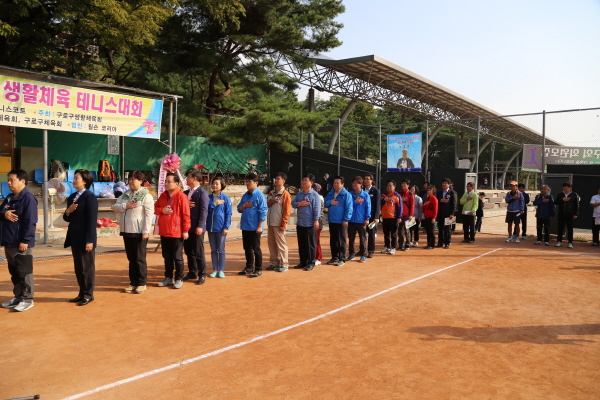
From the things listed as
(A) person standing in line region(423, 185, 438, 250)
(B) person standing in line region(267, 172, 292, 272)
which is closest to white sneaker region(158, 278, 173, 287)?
(B) person standing in line region(267, 172, 292, 272)

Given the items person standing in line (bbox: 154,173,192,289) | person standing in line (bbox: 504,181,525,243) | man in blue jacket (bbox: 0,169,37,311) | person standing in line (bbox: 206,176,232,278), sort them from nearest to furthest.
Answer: man in blue jacket (bbox: 0,169,37,311) < person standing in line (bbox: 154,173,192,289) < person standing in line (bbox: 206,176,232,278) < person standing in line (bbox: 504,181,525,243)

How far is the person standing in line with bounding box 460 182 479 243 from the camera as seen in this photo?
12.8 metres

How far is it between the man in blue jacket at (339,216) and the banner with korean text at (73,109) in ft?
18.5

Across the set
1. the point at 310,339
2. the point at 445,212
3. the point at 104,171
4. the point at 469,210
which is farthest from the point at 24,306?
the point at 469,210

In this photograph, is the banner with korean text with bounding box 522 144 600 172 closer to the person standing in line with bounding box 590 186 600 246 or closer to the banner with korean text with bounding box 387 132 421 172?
the person standing in line with bounding box 590 186 600 246

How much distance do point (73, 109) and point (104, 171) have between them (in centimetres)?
592

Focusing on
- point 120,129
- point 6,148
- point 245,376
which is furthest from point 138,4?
point 245,376

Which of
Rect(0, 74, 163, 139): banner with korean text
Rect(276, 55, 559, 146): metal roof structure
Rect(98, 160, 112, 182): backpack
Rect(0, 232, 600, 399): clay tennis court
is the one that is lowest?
Rect(0, 232, 600, 399): clay tennis court

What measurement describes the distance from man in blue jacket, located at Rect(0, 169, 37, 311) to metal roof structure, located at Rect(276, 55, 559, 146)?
15.9 metres

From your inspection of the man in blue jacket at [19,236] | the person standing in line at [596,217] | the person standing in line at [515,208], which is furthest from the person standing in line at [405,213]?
the man in blue jacket at [19,236]

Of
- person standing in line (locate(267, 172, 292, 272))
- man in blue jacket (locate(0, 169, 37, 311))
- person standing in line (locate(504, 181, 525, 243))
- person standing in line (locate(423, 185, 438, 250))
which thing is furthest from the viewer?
person standing in line (locate(504, 181, 525, 243))

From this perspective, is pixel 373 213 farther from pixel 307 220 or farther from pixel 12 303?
pixel 12 303

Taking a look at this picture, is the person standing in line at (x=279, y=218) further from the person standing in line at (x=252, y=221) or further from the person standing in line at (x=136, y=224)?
the person standing in line at (x=136, y=224)

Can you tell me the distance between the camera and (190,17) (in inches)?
663
